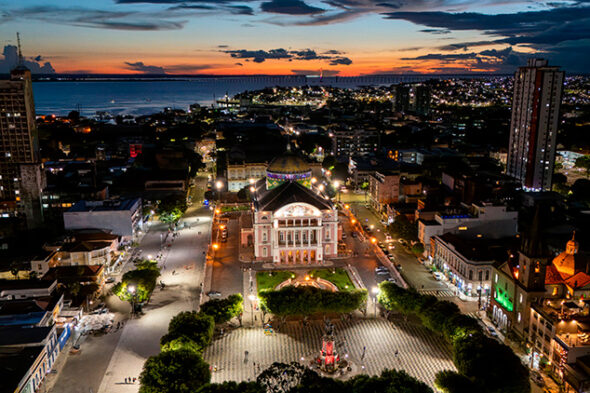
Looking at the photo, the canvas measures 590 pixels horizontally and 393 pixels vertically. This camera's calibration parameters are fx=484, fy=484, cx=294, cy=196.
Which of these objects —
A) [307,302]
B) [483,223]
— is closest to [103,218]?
[307,302]

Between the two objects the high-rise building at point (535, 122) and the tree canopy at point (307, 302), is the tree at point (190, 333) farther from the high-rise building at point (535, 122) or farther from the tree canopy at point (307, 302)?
the high-rise building at point (535, 122)

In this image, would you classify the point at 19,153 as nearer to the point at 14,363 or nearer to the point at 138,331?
the point at 138,331

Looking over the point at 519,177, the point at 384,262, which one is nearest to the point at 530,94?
the point at 519,177

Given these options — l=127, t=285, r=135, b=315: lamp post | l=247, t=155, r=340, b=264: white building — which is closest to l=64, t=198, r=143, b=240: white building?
l=247, t=155, r=340, b=264: white building

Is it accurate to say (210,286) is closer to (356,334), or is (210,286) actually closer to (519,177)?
(356,334)

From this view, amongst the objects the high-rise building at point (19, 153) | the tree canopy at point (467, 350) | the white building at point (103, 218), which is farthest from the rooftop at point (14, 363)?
the high-rise building at point (19, 153)

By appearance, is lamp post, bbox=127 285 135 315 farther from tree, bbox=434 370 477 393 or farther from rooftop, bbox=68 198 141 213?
tree, bbox=434 370 477 393

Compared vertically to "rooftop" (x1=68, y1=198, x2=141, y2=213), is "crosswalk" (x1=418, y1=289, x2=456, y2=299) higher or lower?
lower

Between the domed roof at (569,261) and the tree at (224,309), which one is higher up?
the domed roof at (569,261)
